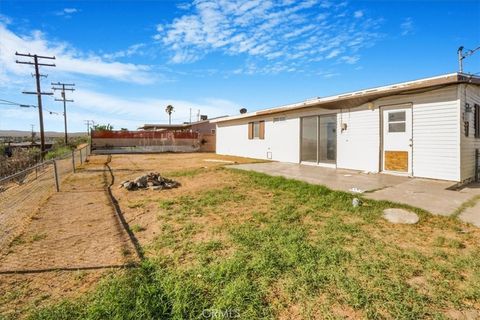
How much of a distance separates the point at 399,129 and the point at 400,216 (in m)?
4.78

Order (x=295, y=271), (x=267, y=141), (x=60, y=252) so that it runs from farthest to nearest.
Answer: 1. (x=267, y=141)
2. (x=60, y=252)
3. (x=295, y=271)

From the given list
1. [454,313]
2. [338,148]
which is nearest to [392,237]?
[454,313]

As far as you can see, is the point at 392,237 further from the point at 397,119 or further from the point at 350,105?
the point at 350,105

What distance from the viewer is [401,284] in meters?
2.79

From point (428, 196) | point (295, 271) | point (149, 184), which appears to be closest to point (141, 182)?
point (149, 184)

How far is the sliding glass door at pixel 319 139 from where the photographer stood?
36.3 ft

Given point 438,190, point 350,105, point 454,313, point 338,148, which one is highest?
point 350,105

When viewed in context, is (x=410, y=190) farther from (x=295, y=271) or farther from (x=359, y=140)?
(x=295, y=271)

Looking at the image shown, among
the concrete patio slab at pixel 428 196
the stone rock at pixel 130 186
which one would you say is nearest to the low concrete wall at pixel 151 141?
the stone rock at pixel 130 186

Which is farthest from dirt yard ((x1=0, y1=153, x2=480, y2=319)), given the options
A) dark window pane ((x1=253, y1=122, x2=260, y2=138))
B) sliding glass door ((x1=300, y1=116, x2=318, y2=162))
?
dark window pane ((x1=253, y1=122, x2=260, y2=138))

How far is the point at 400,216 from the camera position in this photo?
4789 mm

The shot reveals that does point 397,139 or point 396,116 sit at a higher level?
point 396,116

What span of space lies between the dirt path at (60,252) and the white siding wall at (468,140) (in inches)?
343

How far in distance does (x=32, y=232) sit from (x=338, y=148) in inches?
384
